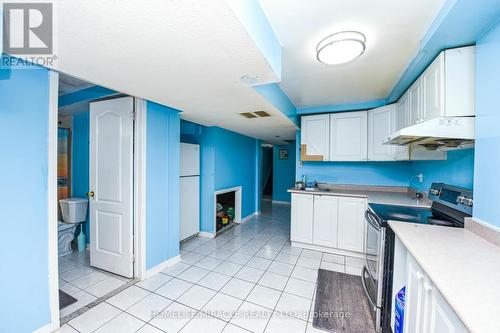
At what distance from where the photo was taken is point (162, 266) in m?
2.48

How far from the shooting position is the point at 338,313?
1.77 meters

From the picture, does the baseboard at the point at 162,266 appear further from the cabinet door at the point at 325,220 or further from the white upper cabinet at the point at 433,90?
the white upper cabinet at the point at 433,90

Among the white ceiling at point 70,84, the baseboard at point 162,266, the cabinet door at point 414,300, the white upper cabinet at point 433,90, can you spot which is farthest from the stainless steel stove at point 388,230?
the white ceiling at point 70,84

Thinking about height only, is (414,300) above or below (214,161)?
below

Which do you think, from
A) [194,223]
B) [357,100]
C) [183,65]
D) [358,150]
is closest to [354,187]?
[358,150]

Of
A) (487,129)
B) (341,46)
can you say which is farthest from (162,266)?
(487,129)

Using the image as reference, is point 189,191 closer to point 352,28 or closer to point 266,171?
point 352,28

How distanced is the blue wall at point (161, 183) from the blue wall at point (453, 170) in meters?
2.96

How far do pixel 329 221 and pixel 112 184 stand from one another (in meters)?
2.93

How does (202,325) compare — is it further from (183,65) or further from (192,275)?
(183,65)

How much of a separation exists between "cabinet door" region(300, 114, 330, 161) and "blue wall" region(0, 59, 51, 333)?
3.22 metres

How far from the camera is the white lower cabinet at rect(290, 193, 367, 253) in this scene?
2826 millimetres

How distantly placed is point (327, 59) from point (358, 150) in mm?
1957

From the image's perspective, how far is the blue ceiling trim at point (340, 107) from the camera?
10.3ft
